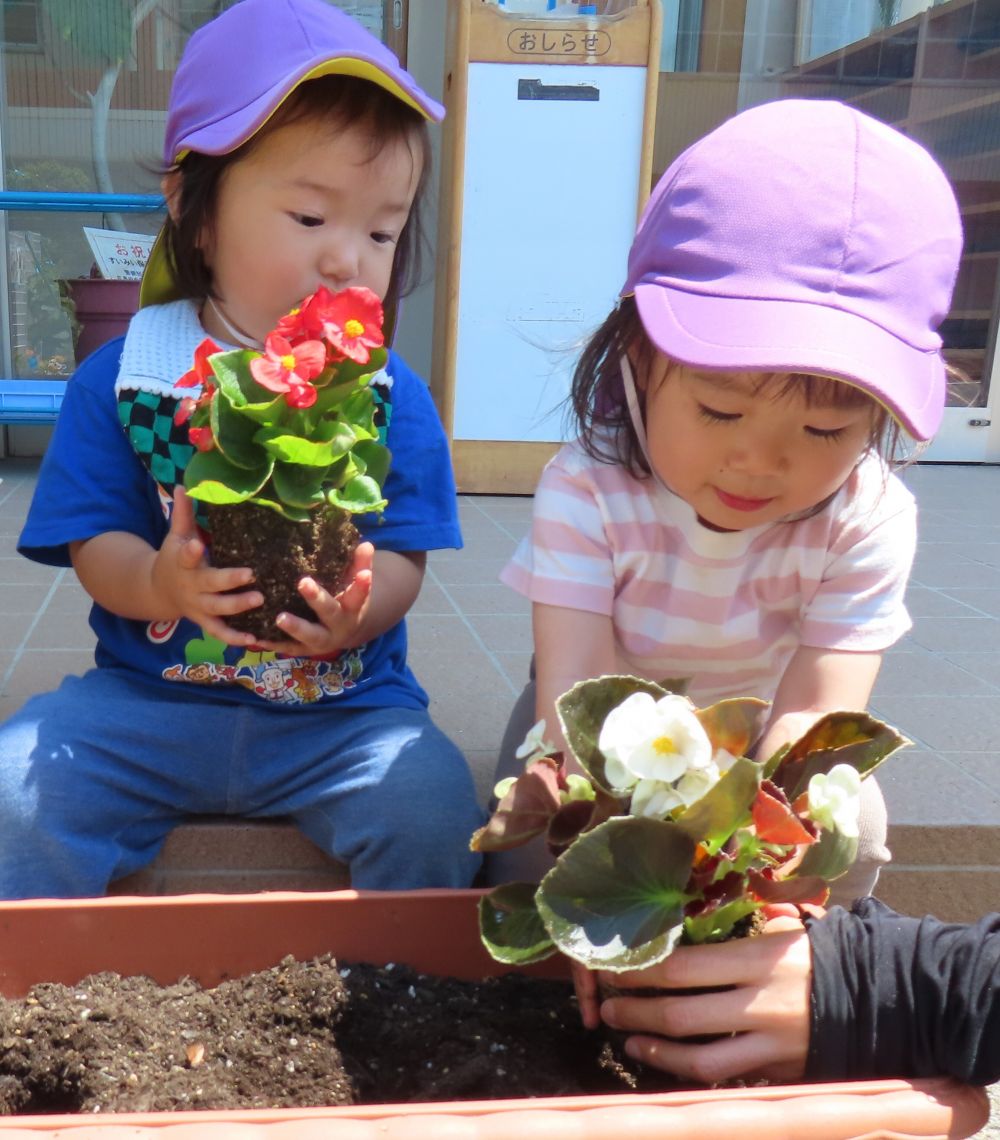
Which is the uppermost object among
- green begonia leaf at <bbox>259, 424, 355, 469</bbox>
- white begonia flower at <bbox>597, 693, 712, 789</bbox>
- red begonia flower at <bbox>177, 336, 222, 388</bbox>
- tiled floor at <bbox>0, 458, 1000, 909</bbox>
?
red begonia flower at <bbox>177, 336, 222, 388</bbox>

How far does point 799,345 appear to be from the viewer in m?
0.96

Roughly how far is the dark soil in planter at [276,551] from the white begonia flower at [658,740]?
0.47m

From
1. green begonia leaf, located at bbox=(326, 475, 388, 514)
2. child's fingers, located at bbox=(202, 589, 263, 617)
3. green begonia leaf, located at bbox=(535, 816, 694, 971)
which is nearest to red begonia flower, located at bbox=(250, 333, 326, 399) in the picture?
green begonia leaf, located at bbox=(326, 475, 388, 514)

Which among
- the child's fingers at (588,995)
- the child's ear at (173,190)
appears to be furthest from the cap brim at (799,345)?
the child's ear at (173,190)

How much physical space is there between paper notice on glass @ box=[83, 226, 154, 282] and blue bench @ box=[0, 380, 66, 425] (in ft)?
1.30

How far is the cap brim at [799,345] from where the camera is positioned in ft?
3.14

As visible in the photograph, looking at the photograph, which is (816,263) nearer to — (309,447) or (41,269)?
(309,447)

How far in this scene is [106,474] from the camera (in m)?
1.43

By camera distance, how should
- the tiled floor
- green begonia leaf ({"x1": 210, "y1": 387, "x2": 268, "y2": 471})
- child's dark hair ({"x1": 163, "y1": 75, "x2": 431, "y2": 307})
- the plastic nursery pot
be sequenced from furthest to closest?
the tiled floor
child's dark hair ({"x1": 163, "y1": 75, "x2": 431, "y2": 307})
green begonia leaf ({"x1": 210, "y1": 387, "x2": 268, "y2": 471})
the plastic nursery pot

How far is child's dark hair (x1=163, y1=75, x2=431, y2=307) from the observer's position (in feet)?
4.51

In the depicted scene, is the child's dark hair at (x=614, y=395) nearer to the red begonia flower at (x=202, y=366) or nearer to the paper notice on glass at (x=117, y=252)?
the red begonia flower at (x=202, y=366)

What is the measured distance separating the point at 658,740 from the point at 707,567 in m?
0.58

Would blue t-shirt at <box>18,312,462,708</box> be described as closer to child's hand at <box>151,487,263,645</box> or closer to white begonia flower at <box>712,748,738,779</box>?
child's hand at <box>151,487,263,645</box>

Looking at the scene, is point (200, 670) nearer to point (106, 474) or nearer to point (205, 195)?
point (106, 474)
